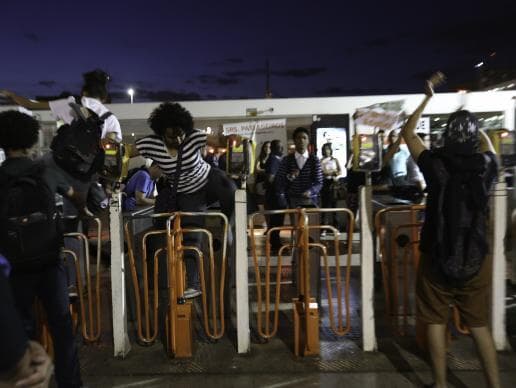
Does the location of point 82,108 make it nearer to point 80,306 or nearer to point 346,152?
point 80,306

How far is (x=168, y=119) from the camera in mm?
4969

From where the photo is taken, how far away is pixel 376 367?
4.10 metres

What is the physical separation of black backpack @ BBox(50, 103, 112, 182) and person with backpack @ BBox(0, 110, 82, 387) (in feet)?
1.44

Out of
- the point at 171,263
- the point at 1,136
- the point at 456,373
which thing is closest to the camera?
the point at 1,136

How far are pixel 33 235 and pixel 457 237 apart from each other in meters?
2.70

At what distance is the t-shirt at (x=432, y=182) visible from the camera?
3.34 meters

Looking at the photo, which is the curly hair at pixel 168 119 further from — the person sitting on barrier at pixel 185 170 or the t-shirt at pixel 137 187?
the t-shirt at pixel 137 187

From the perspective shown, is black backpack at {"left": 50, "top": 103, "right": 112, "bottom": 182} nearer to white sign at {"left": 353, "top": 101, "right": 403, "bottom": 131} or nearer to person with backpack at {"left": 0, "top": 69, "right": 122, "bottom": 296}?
person with backpack at {"left": 0, "top": 69, "right": 122, "bottom": 296}

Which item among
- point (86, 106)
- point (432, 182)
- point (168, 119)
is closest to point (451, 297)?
point (432, 182)

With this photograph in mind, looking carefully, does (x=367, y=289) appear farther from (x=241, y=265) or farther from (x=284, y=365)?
(x=241, y=265)

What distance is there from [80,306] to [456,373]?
3.25 meters

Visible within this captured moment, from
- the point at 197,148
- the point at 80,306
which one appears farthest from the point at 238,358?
the point at 197,148

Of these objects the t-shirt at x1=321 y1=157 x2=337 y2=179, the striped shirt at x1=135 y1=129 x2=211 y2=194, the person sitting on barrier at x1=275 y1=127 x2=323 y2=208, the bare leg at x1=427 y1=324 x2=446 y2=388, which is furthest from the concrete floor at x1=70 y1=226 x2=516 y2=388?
the t-shirt at x1=321 y1=157 x2=337 y2=179

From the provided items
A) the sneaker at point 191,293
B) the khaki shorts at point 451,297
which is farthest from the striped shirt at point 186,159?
the khaki shorts at point 451,297
